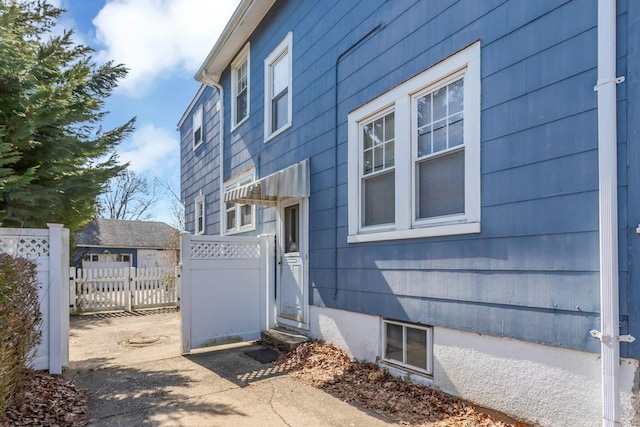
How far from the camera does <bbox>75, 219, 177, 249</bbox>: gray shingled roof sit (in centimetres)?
2608

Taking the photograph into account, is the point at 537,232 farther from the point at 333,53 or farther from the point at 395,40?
the point at 333,53

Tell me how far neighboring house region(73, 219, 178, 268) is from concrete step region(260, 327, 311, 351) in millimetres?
20039

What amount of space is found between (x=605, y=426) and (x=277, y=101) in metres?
6.80

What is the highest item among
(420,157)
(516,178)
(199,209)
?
(420,157)

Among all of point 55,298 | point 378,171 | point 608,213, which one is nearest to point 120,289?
point 55,298

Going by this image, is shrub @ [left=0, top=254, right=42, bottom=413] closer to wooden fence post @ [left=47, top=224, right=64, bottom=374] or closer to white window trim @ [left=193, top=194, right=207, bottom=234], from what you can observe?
wooden fence post @ [left=47, top=224, right=64, bottom=374]

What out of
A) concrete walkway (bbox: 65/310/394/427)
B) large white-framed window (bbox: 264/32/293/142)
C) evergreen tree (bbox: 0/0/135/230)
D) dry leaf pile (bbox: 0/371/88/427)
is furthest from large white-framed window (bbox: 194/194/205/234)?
dry leaf pile (bbox: 0/371/88/427)

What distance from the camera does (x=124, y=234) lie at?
2814cm

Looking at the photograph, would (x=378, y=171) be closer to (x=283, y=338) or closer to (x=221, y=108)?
(x=283, y=338)

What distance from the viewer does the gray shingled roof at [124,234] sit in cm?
2608

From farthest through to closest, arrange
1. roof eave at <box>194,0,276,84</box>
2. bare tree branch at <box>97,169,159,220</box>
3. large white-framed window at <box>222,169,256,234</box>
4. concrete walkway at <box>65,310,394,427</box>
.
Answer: bare tree branch at <box>97,169,159,220</box>, large white-framed window at <box>222,169,256,234</box>, roof eave at <box>194,0,276,84</box>, concrete walkway at <box>65,310,394,427</box>

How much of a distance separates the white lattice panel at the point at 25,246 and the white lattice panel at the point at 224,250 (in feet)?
6.43

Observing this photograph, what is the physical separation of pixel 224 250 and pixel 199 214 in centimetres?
629

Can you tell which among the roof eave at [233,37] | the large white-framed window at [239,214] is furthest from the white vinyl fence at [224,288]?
the roof eave at [233,37]
